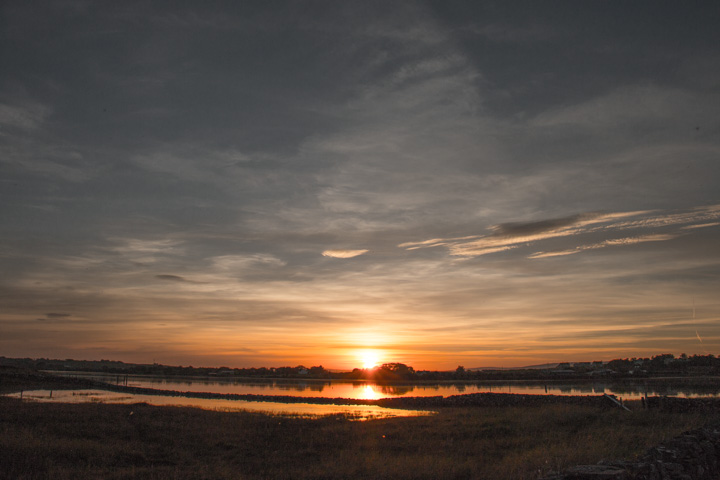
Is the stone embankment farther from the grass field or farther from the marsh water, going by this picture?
the marsh water

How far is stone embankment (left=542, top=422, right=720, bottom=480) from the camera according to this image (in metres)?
9.80

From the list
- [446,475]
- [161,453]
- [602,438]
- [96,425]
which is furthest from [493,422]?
[96,425]

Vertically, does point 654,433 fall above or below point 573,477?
below

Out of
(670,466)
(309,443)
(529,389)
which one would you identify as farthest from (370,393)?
(670,466)

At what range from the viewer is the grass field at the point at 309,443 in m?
16.2

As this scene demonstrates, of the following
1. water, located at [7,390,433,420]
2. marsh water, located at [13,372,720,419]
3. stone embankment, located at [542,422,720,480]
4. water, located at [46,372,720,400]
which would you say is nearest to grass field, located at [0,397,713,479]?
stone embankment, located at [542,422,720,480]

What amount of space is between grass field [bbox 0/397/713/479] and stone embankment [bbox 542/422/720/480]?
2.93m

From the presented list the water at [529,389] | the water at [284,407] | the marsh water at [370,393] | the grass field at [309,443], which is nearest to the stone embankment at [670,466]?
the grass field at [309,443]

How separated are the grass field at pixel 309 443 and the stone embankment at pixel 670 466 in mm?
2929

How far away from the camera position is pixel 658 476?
407 inches

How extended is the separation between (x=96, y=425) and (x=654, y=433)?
2917 centimetres

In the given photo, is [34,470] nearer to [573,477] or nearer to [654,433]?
[573,477]

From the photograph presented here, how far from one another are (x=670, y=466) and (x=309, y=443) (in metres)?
17.2

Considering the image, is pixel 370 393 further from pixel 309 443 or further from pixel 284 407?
pixel 309 443
